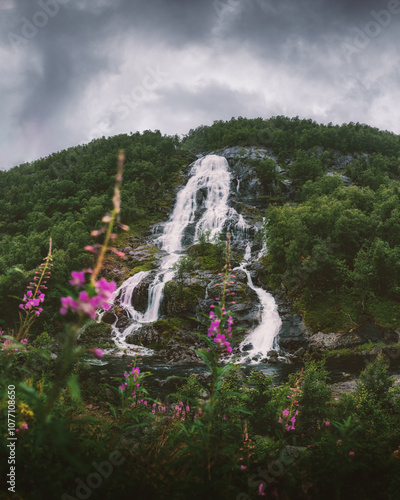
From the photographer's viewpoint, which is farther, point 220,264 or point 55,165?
point 55,165

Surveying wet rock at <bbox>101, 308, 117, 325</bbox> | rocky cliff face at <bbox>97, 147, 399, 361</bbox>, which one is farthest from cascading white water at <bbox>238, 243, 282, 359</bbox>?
wet rock at <bbox>101, 308, 117, 325</bbox>

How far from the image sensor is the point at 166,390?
15.0 metres

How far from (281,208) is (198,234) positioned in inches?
614

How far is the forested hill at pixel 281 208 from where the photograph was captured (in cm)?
2773

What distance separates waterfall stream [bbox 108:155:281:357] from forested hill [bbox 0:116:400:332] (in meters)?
3.80

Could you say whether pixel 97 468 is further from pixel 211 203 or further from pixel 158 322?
pixel 211 203

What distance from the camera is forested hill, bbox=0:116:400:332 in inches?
1092

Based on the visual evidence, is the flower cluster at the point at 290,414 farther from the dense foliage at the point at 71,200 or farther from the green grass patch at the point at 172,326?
the dense foliage at the point at 71,200

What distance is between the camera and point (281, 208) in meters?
43.8

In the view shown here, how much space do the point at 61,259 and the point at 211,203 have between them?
34.2 metres

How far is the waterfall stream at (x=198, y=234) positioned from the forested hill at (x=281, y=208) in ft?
12.5

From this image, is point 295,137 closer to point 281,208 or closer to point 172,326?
point 281,208

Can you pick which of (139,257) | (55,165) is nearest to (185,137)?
(55,165)

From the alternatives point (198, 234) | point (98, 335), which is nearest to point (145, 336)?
point (98, 335)
